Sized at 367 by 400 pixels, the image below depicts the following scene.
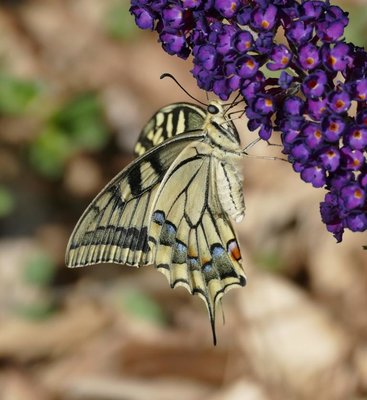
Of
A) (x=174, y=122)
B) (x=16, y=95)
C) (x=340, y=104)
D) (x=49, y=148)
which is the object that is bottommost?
(x=340, y=104)

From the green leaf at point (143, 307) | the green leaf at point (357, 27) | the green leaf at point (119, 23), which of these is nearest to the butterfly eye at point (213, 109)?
the green leaf at point (143, 307)

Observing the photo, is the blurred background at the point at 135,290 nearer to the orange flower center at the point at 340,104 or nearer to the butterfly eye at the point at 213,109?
the butterfly eye at the point at 213,109

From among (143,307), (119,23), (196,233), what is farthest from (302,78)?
(119,23)

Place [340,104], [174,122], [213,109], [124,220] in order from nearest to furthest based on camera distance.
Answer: [340,104] → [213,109] → [124,220] → [174,122]

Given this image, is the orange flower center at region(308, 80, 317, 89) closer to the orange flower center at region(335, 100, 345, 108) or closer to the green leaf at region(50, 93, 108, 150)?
the orange flower center at region(335, 100, 345, 108)

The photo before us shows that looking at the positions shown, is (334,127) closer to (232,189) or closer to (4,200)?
(232,189)

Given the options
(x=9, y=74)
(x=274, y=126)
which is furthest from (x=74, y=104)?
(x=274, y=126)
